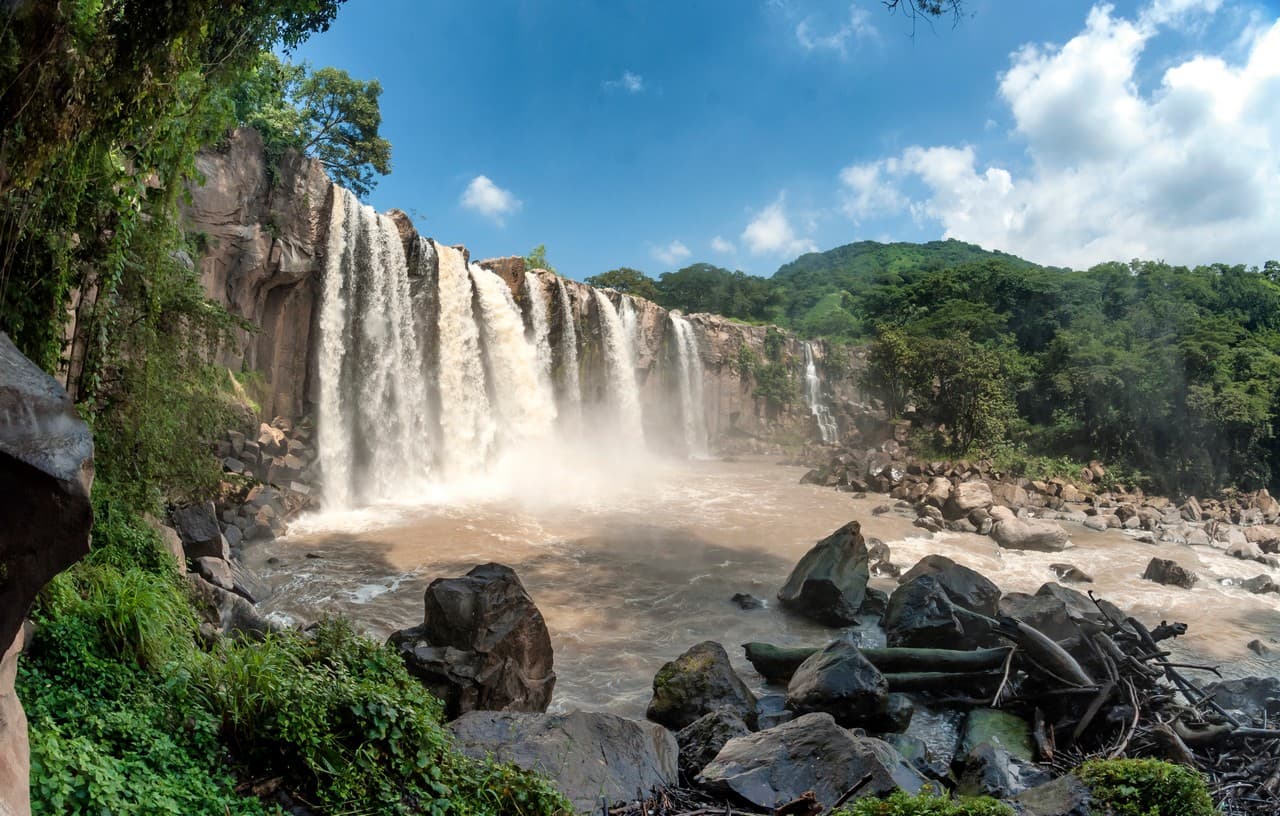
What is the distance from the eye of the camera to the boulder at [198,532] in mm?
9844

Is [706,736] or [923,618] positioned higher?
[923,618]

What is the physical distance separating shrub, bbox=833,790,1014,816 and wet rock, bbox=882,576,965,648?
4.63m

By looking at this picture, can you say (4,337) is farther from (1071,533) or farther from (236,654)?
(1071,533)

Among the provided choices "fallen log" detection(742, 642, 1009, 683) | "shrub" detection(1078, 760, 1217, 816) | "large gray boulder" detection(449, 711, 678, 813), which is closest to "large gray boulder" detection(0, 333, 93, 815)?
"large gray boulder" detection(449, 711, 678, 813)

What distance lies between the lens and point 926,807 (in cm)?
375

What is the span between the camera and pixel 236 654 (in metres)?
4.43

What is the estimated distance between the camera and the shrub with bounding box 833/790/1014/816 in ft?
12.2

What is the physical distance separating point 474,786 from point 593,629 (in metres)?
6.05

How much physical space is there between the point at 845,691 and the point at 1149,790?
2.60m

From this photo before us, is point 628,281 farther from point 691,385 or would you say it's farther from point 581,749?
point 581,749

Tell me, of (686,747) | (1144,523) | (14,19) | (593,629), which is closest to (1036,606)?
(686,747)

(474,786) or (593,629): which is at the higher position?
(474,786)

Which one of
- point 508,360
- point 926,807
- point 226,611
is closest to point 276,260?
point 508,360

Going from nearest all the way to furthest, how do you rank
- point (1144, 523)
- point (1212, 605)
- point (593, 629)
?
point (593, 629) → point (1212, 605) → point (1144, 523)
